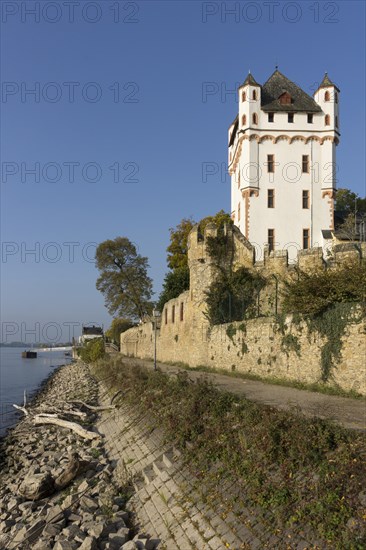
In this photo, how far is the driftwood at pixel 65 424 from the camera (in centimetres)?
1637

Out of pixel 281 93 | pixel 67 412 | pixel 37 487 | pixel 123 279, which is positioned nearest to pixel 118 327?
pixel 123 279

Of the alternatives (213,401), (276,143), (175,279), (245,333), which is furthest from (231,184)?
(213,401)

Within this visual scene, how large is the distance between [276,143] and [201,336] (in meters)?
19.2

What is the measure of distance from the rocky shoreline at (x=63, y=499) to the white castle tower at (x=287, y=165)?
81.3ft

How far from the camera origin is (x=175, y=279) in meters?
43.2

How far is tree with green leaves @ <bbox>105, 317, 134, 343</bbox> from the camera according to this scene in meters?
66.2

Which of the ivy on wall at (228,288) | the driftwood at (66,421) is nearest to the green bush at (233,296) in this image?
the ivy on wall at (228,288)

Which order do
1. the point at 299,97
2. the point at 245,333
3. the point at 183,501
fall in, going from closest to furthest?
1. the point at 183,501
2. the point at 245,333
3. the point at 299,97

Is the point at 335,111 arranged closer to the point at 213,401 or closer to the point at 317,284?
the point at 317,284

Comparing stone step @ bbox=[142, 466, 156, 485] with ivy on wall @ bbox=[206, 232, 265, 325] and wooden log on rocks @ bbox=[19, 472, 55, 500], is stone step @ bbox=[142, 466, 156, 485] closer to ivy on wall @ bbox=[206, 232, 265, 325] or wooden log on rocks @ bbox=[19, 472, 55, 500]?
wooden log on rocks @ bbox=[19, 472, 55, 500]

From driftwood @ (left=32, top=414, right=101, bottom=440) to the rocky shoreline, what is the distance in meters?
0.19

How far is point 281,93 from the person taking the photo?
131 ft

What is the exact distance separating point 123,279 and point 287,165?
2263cm

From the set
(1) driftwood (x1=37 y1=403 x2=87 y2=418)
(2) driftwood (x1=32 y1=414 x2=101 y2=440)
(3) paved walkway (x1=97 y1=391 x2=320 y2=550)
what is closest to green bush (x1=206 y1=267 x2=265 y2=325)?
(1) driftwood (x1=37 y1=403 x2=87 y2=418)
